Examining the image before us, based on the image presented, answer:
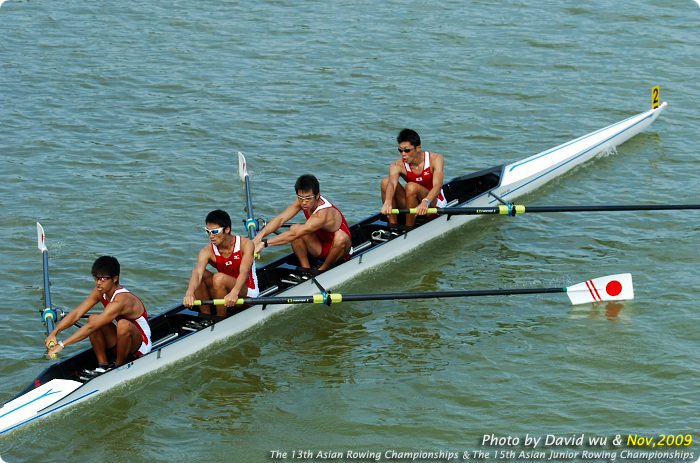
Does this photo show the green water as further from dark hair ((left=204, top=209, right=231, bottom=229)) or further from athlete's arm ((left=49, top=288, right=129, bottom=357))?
dark hair ((left=204, top=209, right=231, bottom=229))

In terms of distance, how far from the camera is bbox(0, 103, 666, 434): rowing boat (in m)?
8.09

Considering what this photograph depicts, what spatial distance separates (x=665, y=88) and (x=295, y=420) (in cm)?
1245

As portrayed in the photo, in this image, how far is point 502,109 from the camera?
16391mm

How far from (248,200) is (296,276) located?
1962mm

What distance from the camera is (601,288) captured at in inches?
409

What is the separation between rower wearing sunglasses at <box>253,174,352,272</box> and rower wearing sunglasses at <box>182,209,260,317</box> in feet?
1.77

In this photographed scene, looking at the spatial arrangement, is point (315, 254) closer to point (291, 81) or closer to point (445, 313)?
point (445, 313)

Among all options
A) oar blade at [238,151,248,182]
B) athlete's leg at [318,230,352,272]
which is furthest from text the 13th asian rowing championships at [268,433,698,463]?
oar blade at [238,151,248,182]

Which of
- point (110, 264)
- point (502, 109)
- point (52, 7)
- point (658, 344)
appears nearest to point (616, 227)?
point (658, 344)

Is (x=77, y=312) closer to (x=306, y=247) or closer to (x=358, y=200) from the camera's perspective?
(x=306, y=247)

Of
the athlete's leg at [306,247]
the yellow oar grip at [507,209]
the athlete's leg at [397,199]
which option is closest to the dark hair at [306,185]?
the athlete's leg at [306,247]

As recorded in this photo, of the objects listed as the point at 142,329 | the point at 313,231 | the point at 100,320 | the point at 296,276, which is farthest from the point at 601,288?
the point at 100,320

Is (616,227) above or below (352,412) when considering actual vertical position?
above

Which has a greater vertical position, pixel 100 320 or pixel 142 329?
pixel 100 320
